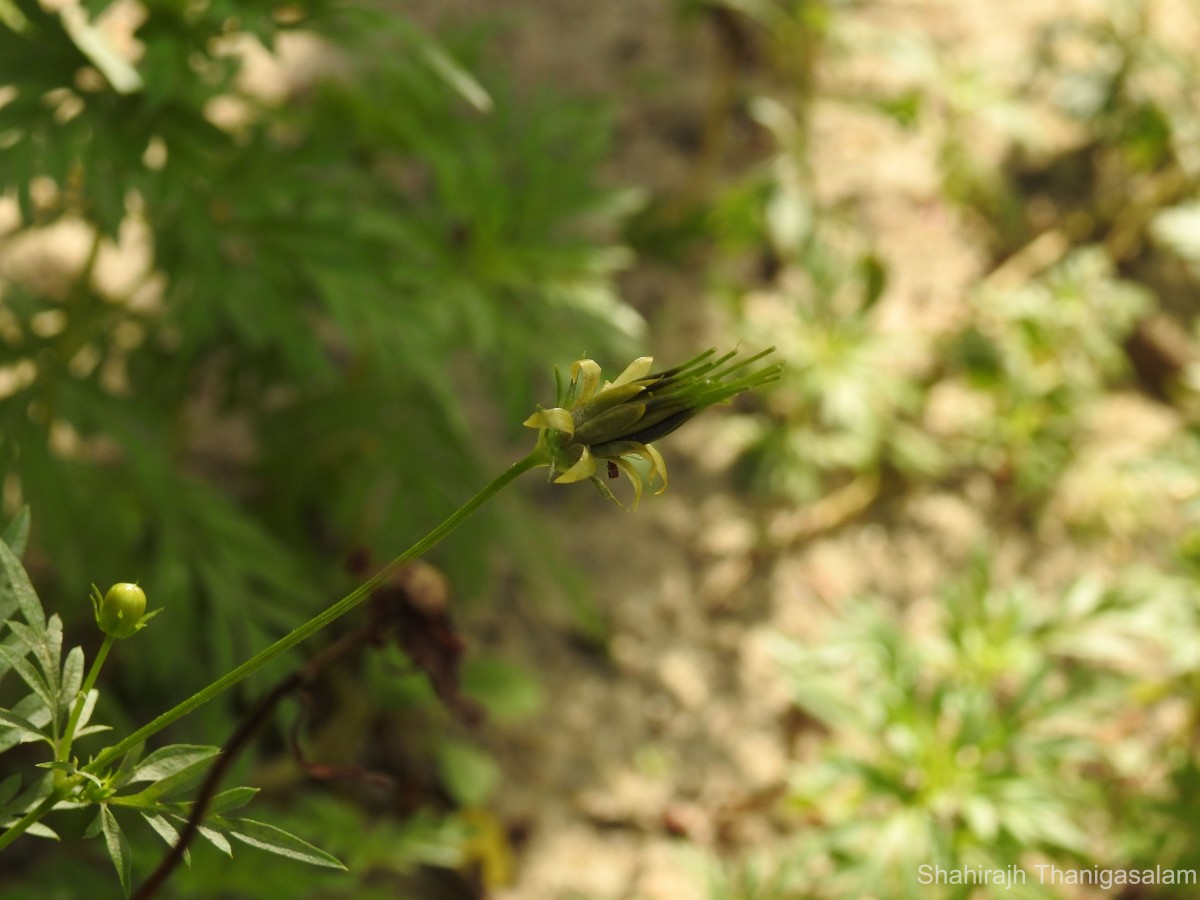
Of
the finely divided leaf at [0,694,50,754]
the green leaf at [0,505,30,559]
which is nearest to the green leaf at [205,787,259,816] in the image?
the finely divided leaf at [0,694,50,754]

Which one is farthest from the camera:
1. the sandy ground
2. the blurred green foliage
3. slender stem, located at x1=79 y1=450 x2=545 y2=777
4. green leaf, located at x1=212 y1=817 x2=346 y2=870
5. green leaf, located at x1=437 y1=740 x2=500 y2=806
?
the sandy ground

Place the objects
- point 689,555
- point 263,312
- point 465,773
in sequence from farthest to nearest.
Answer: point 689,555
point 465,773
point 263,312

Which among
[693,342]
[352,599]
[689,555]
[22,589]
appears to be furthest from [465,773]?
[352,599]

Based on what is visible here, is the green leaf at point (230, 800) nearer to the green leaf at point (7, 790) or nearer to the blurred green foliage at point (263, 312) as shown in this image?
the green leaf at point (7, 790)

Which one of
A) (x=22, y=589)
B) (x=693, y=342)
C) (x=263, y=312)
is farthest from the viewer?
(x=693, y=342)

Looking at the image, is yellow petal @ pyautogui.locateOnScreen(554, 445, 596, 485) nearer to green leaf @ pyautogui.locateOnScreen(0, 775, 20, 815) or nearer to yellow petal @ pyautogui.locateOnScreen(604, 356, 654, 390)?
yellow petal @ pyautogui.locateOnScreen(604, 356, 654, 390)

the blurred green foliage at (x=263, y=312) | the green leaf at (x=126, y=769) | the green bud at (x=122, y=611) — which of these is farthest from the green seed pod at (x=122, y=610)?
the blurred green foliage at (x=263, y=312)

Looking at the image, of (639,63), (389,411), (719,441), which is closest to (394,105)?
(389,411)

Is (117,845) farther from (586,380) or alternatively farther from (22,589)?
(586,380)
